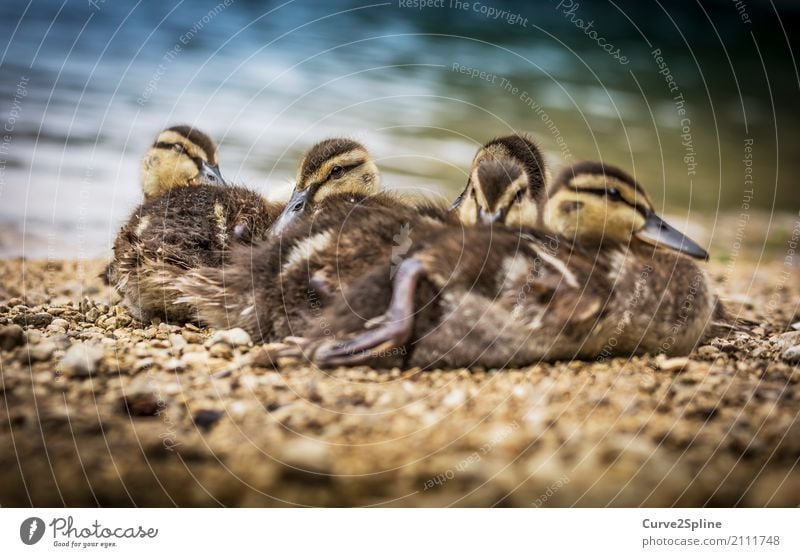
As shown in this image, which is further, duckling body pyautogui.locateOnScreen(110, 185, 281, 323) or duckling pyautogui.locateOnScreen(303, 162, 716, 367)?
duckling body pyautogui.locateOnScreen(110, 185, 281, 323)

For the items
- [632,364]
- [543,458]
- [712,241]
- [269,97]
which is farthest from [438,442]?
[712,241]

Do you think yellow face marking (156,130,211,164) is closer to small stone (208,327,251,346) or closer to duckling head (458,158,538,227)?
small stone (208,327,251,346)

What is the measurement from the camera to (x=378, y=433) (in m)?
1.24

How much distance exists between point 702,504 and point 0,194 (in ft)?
5.26

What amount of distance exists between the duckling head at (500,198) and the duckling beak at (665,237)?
0.75ft

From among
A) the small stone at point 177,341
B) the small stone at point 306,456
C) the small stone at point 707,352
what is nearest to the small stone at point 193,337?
the small stone at point 177,341

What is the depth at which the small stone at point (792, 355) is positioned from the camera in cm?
158

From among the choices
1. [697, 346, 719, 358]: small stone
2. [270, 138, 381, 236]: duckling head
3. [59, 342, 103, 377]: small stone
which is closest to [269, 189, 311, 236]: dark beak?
[270, 138, 381, 236]: duckling head

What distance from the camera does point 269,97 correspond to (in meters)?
2.38

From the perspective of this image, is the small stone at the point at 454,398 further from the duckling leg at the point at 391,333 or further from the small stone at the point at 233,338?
the small stone at the point at 233,338

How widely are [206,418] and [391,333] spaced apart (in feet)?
1.12

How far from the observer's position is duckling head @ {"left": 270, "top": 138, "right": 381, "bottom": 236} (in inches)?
68.2

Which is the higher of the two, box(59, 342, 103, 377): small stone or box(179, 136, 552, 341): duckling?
box(179, 136, 552, 341): duckling

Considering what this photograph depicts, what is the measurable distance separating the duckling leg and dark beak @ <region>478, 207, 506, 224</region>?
0.22 m
